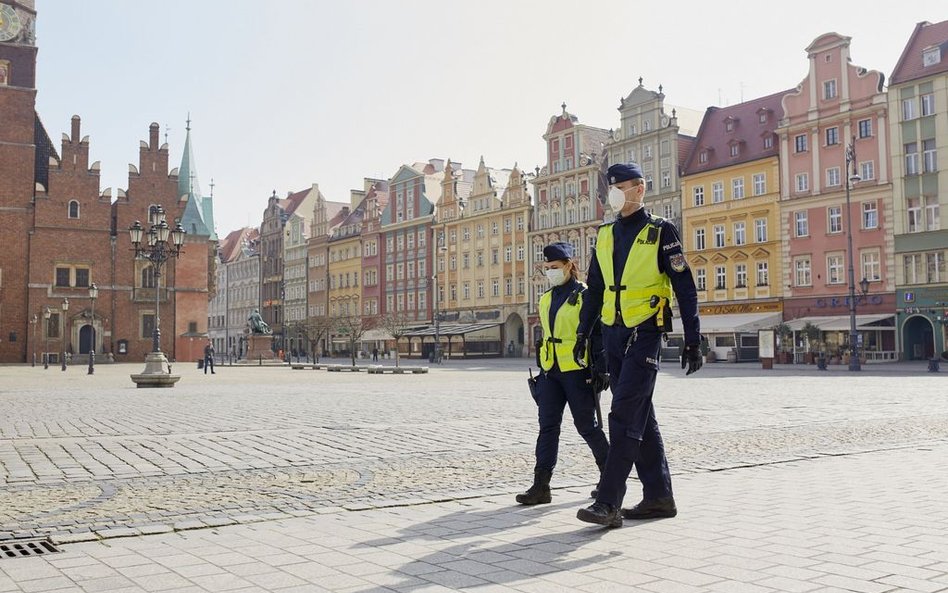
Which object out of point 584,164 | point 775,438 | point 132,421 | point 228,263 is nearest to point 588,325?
point 775,438

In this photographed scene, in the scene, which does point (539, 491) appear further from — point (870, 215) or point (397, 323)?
point (397, 323)

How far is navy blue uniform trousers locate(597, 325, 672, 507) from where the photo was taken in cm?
528

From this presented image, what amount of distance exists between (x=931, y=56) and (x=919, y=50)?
1.14 meters

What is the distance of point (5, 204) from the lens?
6050cm

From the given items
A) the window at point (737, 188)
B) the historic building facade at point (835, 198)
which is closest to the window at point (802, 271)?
the historic building facade at point (835, 198)

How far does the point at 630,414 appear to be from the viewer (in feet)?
17.5

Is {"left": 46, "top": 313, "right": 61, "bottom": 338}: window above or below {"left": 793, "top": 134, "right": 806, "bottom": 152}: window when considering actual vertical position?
below

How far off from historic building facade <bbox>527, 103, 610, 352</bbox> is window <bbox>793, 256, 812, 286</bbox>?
46.6 ft

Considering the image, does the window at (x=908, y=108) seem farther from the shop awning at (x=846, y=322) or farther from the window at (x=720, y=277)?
the window at (x=720, y=277)

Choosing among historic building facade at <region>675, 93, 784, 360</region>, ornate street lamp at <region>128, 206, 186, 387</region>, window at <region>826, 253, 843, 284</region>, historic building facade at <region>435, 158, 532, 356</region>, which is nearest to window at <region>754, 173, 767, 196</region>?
historic building facade at <region>675, 93, 784, 360</region>

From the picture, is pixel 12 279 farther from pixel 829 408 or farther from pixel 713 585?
pixel 713 585

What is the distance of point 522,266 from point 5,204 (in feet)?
116

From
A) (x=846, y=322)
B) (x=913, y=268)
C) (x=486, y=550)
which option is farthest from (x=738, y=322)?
(x=486, y=550)

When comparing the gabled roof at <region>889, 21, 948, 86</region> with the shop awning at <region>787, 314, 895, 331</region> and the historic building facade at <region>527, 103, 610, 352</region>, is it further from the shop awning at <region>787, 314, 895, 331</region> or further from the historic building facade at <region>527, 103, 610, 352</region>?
the historic building facade at <region>527, 103, 610, 352</region>
